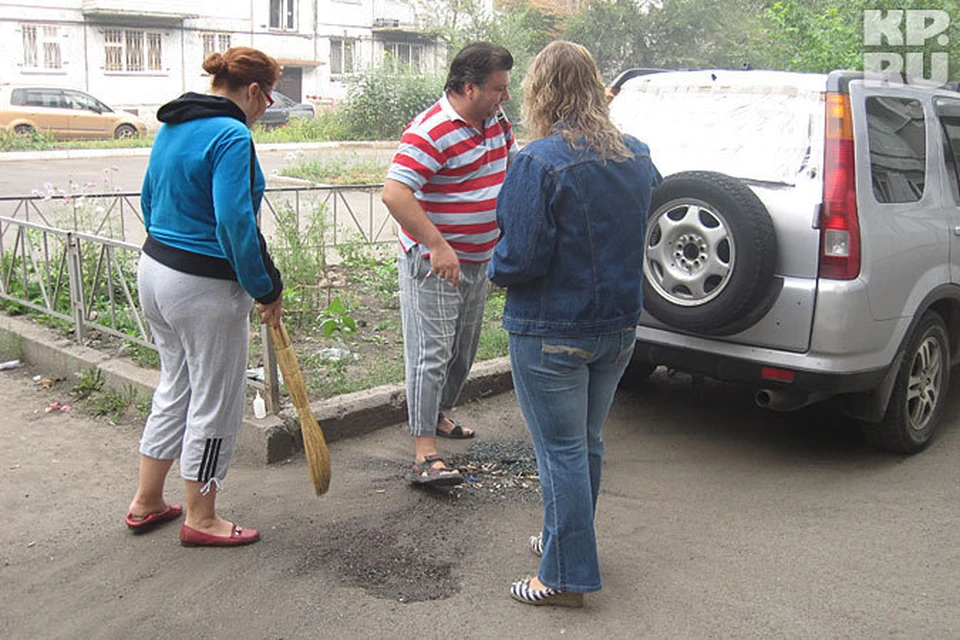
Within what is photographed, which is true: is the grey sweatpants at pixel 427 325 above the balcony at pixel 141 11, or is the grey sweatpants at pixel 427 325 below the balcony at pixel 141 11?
below

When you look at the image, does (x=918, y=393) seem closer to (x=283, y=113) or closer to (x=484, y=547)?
(x=484, y=547)

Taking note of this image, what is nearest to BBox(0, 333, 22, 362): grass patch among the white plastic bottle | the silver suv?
the white plastic bottle

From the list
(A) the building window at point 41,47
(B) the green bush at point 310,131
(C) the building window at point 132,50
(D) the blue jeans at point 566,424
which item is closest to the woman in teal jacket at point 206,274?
(D) the blue jeans at point 566,424

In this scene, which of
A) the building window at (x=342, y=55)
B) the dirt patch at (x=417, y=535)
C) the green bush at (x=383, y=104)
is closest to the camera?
the dirt patch at (x=417, y=535)

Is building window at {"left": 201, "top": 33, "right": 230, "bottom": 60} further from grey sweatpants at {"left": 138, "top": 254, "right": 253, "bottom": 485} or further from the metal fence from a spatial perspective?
grey sweatpants at {"left": 138, "top": 254, "right": 253, "bottom": 485}

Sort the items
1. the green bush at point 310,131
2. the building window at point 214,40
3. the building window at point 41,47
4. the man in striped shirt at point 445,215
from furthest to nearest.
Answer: the building window at point 214,40
the building window at point 41,47
the green bush at point 310,131
the man in striped shirt at point 445,215

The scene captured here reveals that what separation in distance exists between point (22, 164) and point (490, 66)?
2022 centimetres

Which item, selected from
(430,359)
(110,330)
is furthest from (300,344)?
(430,359)

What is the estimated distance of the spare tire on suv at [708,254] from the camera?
4.29 m

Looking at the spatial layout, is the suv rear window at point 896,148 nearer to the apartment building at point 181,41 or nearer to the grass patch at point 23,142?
the grass patch at point 23,142

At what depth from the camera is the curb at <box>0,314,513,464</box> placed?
471 centimetres

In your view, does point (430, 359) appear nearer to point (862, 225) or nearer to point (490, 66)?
point (490, 66)

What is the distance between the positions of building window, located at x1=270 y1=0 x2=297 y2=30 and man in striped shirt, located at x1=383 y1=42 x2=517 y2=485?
37048 mm

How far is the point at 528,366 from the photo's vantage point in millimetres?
3246
